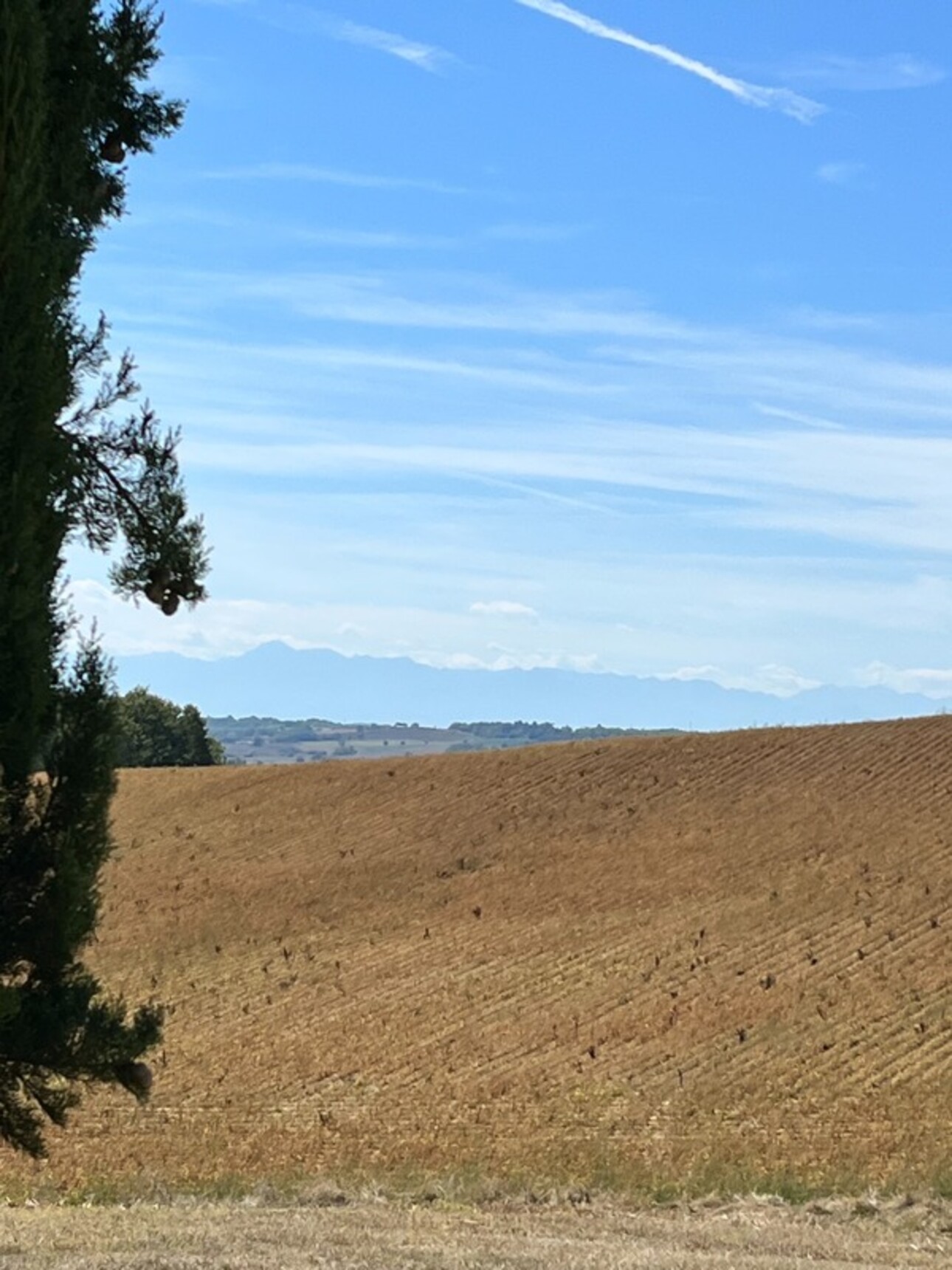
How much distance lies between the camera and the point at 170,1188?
50.4ft

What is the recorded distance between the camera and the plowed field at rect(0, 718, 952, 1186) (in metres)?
19.9

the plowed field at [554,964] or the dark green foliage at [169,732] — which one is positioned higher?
the dark green foliage at [169,732]

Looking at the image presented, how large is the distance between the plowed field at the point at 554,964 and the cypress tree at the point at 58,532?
7.74 metres

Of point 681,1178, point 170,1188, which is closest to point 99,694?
point 170,1188

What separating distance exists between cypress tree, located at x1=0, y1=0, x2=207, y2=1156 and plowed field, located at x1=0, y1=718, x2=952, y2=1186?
25.4 ft

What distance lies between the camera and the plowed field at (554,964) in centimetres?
1986

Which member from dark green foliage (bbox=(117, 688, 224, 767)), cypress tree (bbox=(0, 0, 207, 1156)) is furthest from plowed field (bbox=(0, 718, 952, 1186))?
dark green foliage (bbox=(117, 688, 224, 767))

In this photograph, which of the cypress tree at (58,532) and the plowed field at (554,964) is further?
the plowed field at (554,964)

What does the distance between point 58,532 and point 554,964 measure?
Answer: 22.7m

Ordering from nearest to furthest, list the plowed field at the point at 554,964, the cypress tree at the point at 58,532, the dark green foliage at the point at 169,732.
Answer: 1. the cypress tree at the point at 58,532
2. the plowed field at the point at 554,964
3. the dark green foliage at the point at 169,732

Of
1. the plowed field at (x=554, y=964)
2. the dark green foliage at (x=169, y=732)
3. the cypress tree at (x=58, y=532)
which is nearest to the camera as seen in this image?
the cypress tree at (x=58, y=532)

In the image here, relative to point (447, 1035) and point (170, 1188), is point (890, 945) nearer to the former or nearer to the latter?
point (447, 1035)

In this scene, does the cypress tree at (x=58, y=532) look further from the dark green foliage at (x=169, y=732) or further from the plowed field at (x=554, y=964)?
the dark green foliage at (x=169, y=732)

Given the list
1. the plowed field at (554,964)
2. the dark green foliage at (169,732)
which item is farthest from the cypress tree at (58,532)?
the dark green foliage at (169,732)
